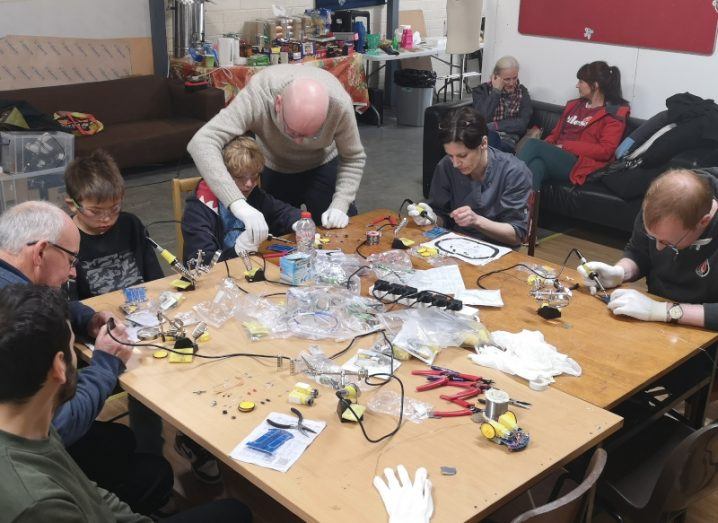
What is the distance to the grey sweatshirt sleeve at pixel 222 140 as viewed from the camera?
2.88 m

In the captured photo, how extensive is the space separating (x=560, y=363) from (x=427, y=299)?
1.56ft

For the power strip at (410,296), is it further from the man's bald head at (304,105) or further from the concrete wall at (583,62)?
the concrete wall at (583,62)

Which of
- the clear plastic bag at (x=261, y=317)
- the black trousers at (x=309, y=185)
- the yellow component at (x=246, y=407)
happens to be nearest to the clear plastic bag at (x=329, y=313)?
the clear plastic bag at (x=261, y=317)

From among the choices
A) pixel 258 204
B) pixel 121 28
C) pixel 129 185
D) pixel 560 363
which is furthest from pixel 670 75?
pixel 121 28

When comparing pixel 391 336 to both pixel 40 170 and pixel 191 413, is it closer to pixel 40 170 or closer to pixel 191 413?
pixel 191 413

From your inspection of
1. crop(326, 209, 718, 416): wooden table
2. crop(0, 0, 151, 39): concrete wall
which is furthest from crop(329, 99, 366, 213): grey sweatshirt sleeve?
crop(0, 0, 151, 39): concrete wall

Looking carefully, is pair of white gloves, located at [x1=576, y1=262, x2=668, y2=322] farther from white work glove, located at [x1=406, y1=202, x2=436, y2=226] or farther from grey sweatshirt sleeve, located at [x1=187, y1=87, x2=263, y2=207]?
grey sweatshirt sleeve, located at [x1=187, y1=87, x2=263, y2=207]

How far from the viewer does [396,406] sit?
1869 millimetres

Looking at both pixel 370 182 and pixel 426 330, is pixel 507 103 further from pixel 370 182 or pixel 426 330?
pixel 426 330

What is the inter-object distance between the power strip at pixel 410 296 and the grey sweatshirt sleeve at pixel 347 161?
2.74ft

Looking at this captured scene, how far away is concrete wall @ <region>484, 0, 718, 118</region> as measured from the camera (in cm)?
490

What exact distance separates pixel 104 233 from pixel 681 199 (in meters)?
1.91

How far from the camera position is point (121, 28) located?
256 inches

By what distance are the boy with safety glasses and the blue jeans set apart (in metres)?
2.99
